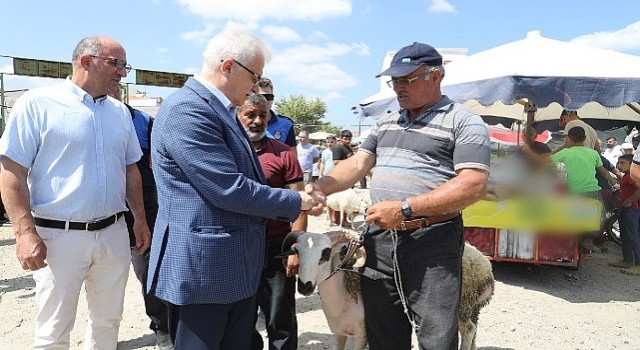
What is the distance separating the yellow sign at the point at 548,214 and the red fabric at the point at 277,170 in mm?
3230

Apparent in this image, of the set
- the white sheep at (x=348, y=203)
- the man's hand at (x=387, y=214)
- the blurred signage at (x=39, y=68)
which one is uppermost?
the blurred signage at (x=39, y=68)

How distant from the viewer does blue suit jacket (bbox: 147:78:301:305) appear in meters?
1.79

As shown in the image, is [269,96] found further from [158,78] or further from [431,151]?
[158,78]

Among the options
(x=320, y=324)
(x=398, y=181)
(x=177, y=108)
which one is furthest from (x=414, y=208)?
(x=320, y=324)

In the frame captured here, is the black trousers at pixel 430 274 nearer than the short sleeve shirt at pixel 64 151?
Yes

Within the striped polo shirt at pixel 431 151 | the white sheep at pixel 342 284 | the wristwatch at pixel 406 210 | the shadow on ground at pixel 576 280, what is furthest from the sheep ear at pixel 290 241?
the shadow on ground at pixel 576 280

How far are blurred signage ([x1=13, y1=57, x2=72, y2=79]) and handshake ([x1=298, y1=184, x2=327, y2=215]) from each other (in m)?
11.3

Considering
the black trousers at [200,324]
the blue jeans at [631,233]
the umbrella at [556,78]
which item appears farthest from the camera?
the blue jeans at [631,233]

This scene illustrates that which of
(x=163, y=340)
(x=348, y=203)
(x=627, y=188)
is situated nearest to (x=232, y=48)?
(x=163, y=340)

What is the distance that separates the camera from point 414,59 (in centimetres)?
235

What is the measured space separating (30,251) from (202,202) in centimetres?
118

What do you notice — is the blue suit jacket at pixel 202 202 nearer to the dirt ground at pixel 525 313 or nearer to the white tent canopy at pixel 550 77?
the dirt ground at pixel 525 313

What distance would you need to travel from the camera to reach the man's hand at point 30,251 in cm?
236

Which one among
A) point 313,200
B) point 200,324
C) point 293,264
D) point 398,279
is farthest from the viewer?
point 293,264
